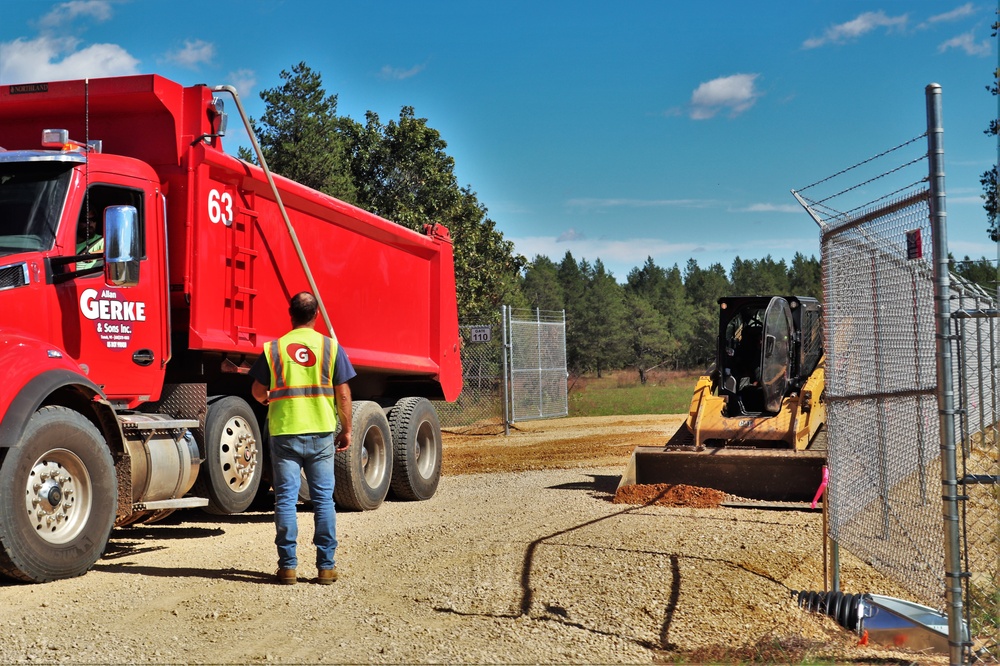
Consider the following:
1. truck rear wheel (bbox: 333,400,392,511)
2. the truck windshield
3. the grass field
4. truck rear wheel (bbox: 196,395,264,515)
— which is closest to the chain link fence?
the grass field

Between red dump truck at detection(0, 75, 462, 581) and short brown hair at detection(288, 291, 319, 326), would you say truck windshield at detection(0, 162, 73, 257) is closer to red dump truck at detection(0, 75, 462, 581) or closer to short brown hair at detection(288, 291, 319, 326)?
red dump truck at detection(0, 75, 462, 581)

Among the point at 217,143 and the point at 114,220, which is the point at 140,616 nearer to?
the point at 114,220

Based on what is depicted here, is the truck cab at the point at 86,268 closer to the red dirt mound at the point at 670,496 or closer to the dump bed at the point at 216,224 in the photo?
the dump bed at the point at 216,224

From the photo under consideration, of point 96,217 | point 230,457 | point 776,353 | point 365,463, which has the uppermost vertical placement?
point 96,217

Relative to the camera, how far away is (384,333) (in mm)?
11492

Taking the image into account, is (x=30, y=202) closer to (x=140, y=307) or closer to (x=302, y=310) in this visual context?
(x=140, y=307)

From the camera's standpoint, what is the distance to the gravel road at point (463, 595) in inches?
202

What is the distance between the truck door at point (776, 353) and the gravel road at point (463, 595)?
10.3 feet

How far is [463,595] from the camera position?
616 centimetres

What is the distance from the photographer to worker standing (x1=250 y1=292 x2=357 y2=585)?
664 centimetres

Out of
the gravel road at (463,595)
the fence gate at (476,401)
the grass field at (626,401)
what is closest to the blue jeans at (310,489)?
the gravel road at (463,595)

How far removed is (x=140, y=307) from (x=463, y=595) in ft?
10.8

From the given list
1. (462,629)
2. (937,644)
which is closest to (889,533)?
(937,644)

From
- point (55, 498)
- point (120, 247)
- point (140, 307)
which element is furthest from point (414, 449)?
point (55, 498)
